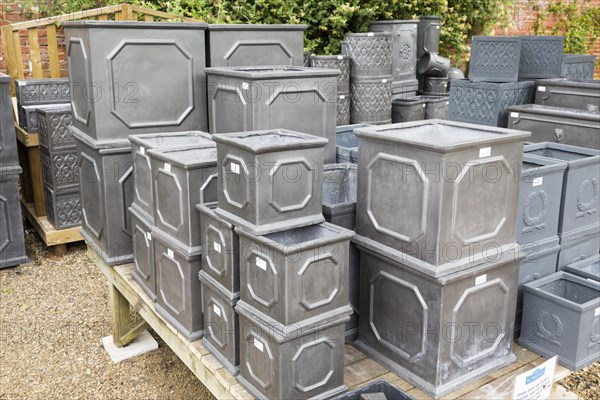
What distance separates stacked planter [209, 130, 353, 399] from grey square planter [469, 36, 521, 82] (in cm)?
298

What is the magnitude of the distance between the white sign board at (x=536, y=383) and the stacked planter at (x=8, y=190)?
4.27 metres

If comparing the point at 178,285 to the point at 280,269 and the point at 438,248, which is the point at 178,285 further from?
the point at 438,248

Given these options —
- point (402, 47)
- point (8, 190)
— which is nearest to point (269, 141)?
point (8, 190)

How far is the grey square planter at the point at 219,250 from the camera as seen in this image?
245 centimetres

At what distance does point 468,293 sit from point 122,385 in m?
2.38

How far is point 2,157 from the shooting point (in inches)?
192

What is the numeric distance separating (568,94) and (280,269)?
337cm

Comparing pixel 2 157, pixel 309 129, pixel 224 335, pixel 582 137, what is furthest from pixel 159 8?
pixel 224 335

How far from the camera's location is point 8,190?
4980mm

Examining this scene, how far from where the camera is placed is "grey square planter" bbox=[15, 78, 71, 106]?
222 inches

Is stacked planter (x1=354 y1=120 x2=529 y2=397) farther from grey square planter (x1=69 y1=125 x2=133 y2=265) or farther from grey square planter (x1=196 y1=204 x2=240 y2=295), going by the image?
grey square planter (x1=69 y1=125 x2=133 y2=265)

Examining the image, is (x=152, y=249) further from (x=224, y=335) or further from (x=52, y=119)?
(x=52, y=119)

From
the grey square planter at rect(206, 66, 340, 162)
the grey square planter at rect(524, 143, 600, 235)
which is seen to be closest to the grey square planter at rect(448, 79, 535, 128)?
the grey square planter at rect(524, 143, 600, 235)

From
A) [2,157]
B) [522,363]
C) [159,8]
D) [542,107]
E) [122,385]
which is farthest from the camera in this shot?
[159,8]
